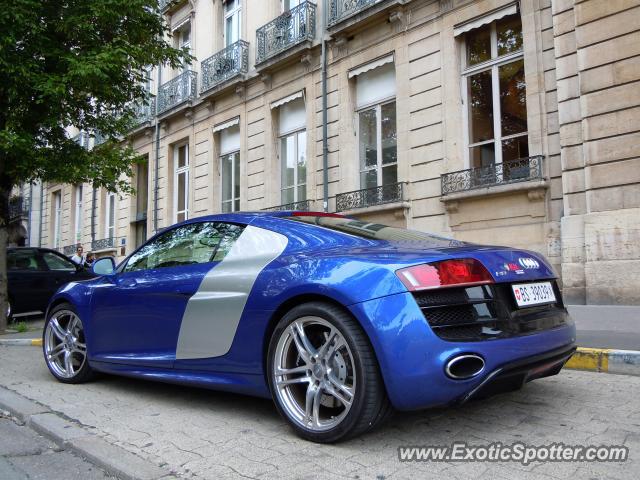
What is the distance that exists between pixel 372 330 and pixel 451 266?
0.51 m

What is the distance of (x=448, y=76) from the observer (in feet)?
33.6

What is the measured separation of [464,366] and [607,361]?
2666 mm

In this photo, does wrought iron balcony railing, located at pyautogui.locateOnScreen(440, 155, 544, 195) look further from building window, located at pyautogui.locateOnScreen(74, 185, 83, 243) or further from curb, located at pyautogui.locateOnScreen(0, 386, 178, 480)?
building window, located at pyautogui.locateOnScreen(74, 185, 83, 243)

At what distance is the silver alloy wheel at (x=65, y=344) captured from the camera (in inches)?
183

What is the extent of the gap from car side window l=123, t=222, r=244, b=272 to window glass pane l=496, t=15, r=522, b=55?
311 inches

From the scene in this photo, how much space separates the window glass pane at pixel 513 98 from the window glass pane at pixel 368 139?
3037 millimetres

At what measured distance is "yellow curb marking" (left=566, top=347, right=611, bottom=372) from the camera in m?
4.51

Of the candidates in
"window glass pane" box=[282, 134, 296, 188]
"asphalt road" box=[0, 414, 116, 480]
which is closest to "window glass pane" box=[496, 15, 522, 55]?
"window glass pane" box=[282, 134, 296, 188]

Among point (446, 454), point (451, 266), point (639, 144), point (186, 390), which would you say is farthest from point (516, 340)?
point (639, 144)

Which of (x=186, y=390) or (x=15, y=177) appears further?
(x=15, y=177)

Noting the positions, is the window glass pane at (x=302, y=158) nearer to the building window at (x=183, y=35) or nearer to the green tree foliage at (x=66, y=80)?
the green tree foliage at (x=66, y=80)

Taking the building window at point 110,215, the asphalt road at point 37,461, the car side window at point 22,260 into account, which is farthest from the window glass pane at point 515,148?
the building window at point 110,215

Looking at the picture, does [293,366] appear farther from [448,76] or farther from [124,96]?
[448,76]

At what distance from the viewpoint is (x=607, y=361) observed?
4.50 m
